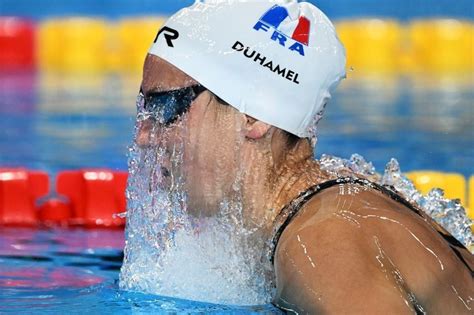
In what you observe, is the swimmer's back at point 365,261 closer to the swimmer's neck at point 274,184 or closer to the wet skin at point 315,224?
the wet skin at point 315,224

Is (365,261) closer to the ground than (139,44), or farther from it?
closer to the ground

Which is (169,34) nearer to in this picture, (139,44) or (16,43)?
(139,44)

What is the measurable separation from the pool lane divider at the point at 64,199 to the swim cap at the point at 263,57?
260 centimetres

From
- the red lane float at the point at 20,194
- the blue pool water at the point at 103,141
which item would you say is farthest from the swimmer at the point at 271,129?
the red lane float at the point at 20,194

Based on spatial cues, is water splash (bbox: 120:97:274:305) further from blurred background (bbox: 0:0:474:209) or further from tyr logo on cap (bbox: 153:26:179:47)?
blurred background (bbox: 0:0:474:209)

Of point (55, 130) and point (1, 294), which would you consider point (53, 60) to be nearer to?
point (55, 130)

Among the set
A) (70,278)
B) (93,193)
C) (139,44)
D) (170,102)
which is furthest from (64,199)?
(139,44)

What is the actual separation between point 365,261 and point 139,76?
360 inches

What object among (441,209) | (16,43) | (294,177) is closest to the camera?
(294,177)

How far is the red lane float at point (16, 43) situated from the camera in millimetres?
11422

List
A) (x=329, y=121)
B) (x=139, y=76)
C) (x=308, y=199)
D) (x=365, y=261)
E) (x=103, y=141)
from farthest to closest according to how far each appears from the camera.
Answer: (x=139, y=76) < (x=329, y=121) < (x=103, y=141) < (x=308, y=199) < (x=365, y=261)

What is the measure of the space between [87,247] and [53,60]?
774 cm

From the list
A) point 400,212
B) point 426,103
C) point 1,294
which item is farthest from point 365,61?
point 400,212

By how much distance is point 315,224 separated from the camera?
5.92ft
